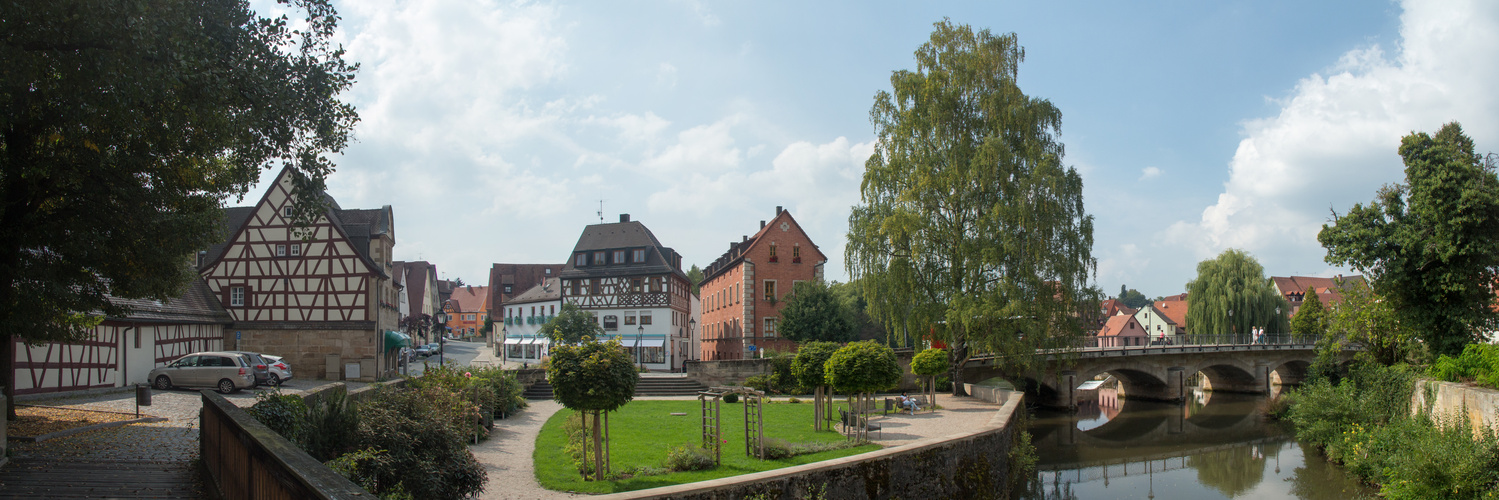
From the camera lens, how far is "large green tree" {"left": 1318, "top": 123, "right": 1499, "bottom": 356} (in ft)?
57.9

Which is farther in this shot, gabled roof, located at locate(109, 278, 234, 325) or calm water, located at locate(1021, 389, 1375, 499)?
gabled roof, located at locate(109, 278, 234, 325)

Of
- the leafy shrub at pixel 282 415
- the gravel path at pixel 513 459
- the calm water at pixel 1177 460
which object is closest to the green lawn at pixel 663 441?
the gravel path at pixel 513 459

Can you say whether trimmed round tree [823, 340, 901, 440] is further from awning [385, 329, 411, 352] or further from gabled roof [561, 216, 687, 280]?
gabled roof [561, 216, 687, 280]

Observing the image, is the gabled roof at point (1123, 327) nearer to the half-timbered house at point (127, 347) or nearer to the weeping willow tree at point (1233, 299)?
the weeping willow tree at point (1233, 299)

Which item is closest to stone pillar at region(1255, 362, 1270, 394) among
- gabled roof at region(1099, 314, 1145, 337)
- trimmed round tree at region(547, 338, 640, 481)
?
trimmed round tree at region(547, 338, 640, 481)

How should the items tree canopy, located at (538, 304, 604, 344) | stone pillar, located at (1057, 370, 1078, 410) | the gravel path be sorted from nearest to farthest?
1. the gravel path
2. stone pillar, located at (1057, 370, 1078, 410)
3. tree canopy, located at (538, 304, 604, 344)

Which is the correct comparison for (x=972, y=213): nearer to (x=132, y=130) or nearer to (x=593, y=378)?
(x=593, y=378)

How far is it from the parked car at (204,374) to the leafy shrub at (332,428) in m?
15.8

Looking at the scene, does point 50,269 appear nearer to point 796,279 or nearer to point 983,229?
point 983,229

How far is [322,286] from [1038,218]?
2631 centimetres

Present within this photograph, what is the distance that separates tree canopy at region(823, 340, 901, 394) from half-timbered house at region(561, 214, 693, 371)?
3285 centimetres

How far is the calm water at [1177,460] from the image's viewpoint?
20.1 m

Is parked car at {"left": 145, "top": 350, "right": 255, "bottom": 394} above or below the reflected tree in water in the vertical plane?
above

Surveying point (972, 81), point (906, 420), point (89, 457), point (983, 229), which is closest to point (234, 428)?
point (89, 457)
